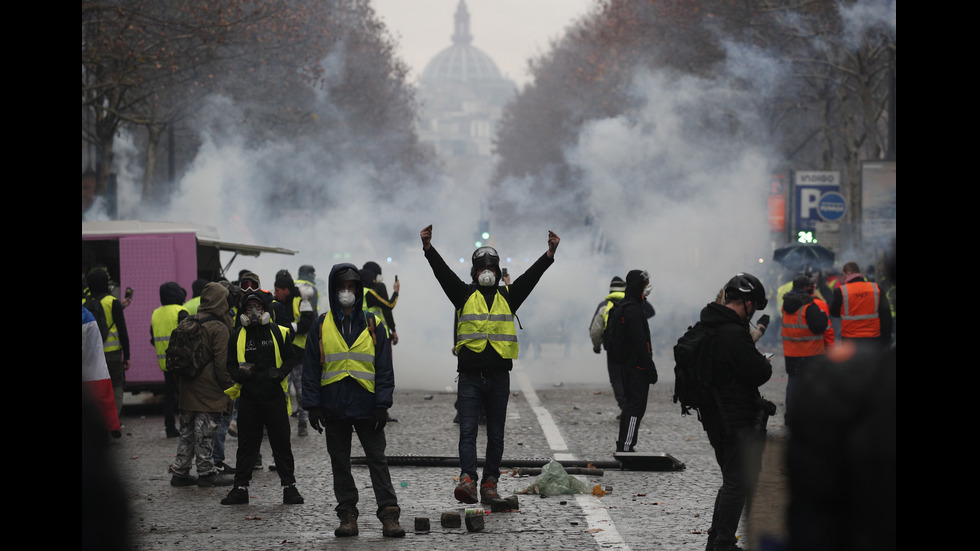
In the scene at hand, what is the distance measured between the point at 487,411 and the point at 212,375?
2.36 metres

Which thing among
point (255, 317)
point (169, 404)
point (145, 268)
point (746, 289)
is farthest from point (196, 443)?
point (145, 268)

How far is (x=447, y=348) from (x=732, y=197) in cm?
1138

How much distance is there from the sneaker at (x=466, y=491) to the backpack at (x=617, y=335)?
276 centimetres

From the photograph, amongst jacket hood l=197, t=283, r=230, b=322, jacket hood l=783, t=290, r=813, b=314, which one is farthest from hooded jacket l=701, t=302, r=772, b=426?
jacket hood l=783, t=290, r=813, b=314

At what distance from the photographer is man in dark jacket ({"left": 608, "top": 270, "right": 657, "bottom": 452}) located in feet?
32.4

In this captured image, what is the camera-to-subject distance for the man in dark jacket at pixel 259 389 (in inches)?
315

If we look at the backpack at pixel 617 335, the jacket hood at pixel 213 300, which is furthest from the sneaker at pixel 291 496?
the backpack at pixel 617 335

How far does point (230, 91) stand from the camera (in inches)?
1368

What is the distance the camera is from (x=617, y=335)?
10.6 metres

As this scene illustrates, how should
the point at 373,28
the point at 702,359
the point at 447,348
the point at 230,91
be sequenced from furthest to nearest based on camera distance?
the point at 373,28
the point at 230,91
the point at 447,348
the point at 702,359

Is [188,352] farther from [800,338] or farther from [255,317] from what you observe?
[800,338]
